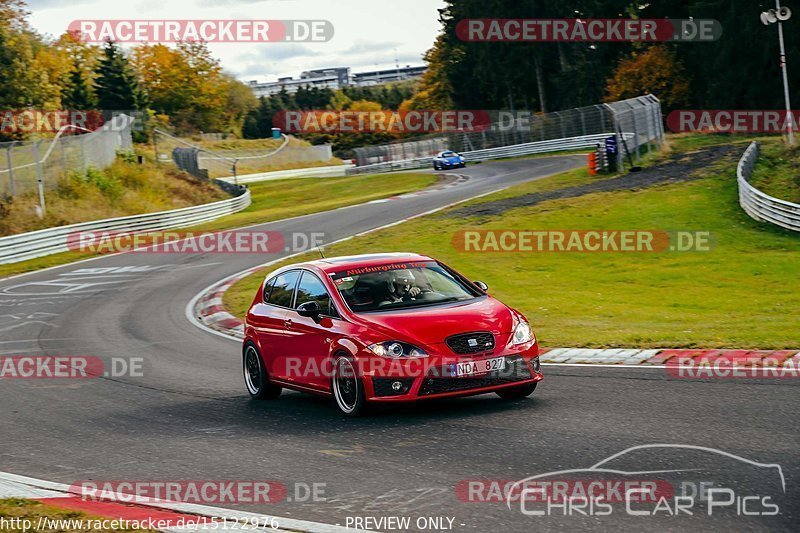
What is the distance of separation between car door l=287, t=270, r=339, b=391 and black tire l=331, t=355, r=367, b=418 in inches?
7.4

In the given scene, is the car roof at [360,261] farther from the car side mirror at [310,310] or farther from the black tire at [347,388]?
the black tire at [347,388]

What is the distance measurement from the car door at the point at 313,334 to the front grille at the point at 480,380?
1.23 meters

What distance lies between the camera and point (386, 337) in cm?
912

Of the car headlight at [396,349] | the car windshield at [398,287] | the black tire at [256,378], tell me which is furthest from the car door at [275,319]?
the car headlight at [396,349]

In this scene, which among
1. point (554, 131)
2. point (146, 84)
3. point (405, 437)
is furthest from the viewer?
point (146, 84)

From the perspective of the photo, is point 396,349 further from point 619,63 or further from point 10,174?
point 619,63

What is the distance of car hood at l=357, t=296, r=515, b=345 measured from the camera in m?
9.08

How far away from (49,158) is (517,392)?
32.3 metres

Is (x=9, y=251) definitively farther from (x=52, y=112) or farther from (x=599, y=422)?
(x=52, y=112)

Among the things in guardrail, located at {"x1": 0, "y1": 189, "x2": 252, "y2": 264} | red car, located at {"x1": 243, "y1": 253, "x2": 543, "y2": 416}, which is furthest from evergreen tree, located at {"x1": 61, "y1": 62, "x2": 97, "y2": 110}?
red car, located at {"x1": 243, "y1": 253, "x2": 543, "y2": 416}

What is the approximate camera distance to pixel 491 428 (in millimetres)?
8414

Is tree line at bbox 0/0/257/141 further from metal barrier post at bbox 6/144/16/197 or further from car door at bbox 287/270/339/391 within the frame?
car door at bbox 287/270/339/391

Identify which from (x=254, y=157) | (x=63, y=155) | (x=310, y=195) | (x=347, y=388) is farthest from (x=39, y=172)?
(x=254, y=157)

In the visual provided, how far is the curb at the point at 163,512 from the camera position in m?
5.95
